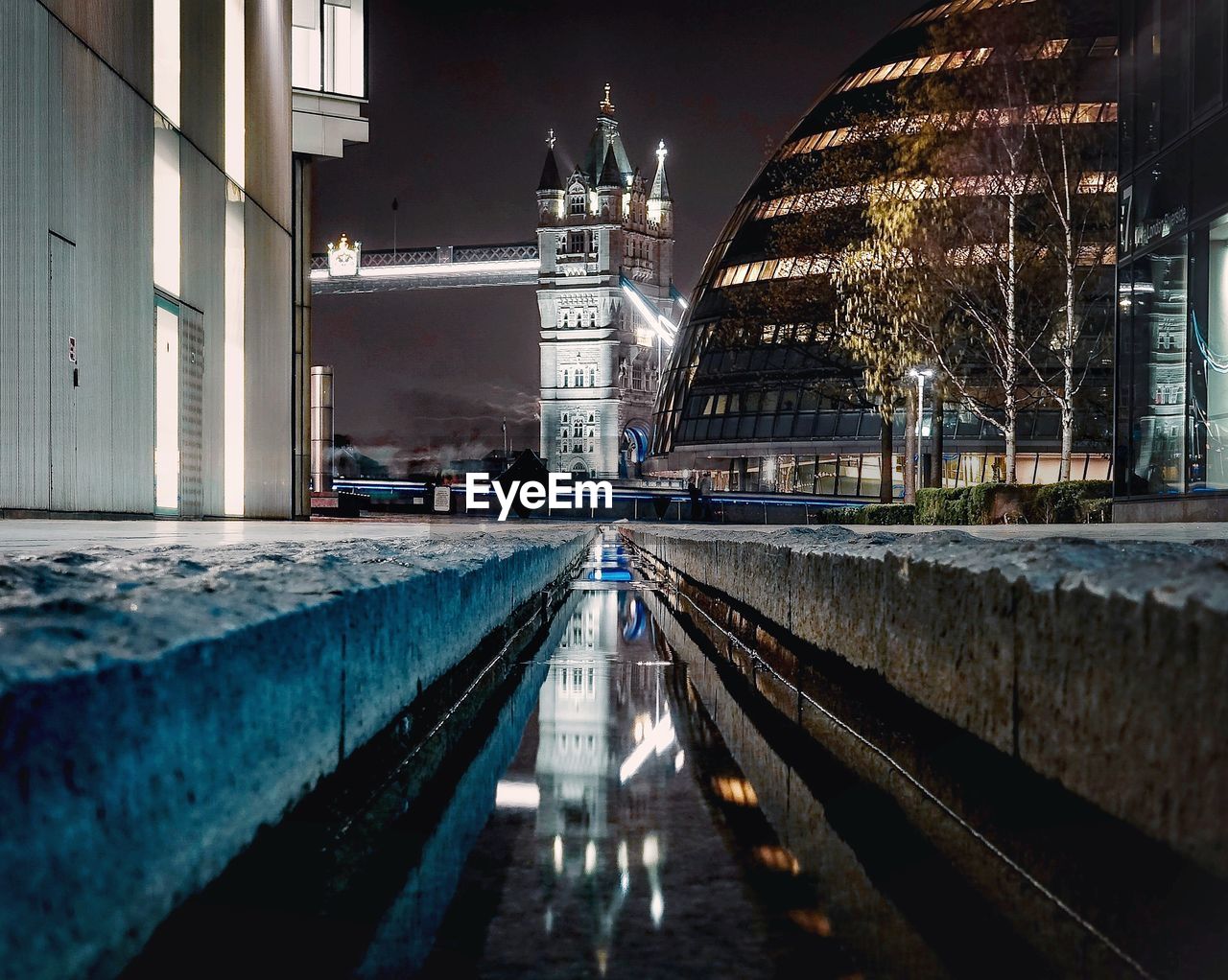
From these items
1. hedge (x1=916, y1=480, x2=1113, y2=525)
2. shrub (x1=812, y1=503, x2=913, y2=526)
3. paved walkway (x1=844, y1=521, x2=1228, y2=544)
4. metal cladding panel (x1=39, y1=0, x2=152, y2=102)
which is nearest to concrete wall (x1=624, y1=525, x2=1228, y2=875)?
paved walkway (x1=844, y1=521, x2=1228, y2=544)

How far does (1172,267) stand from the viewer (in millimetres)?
19391

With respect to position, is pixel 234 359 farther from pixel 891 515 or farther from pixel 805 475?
pixel 805 475

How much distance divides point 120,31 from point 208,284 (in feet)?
15.3

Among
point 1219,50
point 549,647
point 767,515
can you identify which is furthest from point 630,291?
point 549,647

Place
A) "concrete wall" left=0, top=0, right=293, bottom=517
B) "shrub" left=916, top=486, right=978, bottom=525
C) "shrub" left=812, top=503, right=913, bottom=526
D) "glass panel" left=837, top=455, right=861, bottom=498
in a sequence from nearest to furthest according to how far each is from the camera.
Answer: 1. "concrete wall" left=0, top=0, right=293, bottom=517
2. "shrub" left=916, top=486, right=978, bottom=525
3. "shrub" left=812, top=503, right=913, bottom=526
4. "glass panel" left=837, top=455, right=861, bottom=498

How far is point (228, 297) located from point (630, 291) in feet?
512

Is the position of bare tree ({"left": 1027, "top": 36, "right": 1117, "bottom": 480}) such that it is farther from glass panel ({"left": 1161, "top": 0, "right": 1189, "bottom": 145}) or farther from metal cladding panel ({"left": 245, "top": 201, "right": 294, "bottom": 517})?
metal cladding panel ({"left": 245, "top": 201, "right": 294, "bottom": 517})

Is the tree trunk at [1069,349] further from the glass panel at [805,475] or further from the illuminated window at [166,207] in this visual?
the glass panel at [805,475]

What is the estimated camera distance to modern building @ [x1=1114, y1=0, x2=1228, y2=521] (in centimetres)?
1755

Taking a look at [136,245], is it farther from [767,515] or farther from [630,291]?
[630,291]

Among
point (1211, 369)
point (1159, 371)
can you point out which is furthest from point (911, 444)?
point (1211, 369)

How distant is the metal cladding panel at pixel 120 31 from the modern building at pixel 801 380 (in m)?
39.6

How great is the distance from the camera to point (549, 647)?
613 centimetres

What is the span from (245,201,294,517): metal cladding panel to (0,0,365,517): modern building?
6 cm
